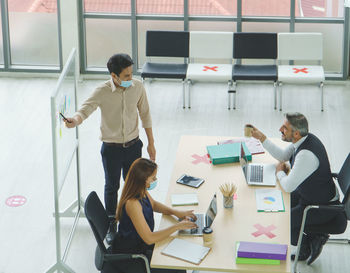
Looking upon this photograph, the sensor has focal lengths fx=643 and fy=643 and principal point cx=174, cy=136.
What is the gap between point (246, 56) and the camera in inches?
375

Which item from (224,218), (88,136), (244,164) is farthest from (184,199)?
(88,136)

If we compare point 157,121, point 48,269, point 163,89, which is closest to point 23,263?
point 48,269

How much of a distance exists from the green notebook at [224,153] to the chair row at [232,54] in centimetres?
336

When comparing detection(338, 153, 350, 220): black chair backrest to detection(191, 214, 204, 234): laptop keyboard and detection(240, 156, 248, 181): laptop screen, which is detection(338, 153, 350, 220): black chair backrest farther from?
detection(191, 214, 204, 234): laptop keyboard

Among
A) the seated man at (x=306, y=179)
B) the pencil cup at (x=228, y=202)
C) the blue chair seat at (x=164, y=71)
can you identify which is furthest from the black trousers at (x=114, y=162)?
the blue chair seat at (x=164, y=71)

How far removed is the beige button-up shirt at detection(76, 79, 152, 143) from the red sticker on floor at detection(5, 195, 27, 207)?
61.4 inches

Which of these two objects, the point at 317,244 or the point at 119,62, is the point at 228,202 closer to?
the point at 317,244

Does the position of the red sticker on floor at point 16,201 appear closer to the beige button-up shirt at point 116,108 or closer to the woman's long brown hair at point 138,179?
the beige button-up shirt at point 116,108

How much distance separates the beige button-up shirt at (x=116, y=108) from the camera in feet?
18.1

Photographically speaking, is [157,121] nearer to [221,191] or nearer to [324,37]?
[324,37]

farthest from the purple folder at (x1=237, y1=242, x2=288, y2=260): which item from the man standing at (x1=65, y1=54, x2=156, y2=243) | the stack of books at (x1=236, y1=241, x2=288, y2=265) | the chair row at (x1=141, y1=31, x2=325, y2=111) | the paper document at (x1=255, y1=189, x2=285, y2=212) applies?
the chair row at (x1=141, y1=31, x2=325, y2=111)

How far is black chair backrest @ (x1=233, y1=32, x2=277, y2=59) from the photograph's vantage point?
9430mm

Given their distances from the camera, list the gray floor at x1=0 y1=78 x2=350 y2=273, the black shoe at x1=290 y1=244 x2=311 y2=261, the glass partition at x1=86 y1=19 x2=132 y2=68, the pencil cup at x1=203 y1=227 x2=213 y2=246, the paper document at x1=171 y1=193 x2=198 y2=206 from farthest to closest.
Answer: the glass partition at x1=86 y1=19 x2=132 y2=68 → the gray floor at x1=0 y1=78 x2=350 y2=273 → the black shoe at x1=290 y1=244 x2=311 y2=261 → the paper document at x1=171 y1=193 x2=198 y2=206 → the pencil cup at x1=203 y1=227 x2=213 y2=246

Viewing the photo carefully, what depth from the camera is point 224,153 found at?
225 inches
